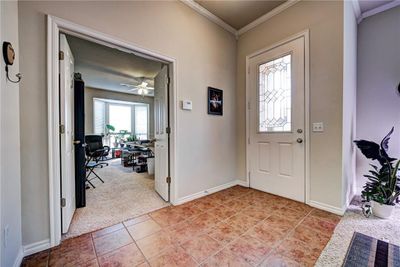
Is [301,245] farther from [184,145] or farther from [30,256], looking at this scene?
[30,256]

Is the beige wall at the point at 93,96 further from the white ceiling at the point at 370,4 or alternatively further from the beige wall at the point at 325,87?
the white ceiling at the point at 370,4

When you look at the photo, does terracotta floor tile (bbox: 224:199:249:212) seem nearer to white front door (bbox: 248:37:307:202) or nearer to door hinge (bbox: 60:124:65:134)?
white front door (bbox: 248:37:307:202)

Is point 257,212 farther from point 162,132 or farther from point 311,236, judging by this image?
point 162,132

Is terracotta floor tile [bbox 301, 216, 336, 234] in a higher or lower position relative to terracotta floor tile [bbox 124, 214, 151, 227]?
higher

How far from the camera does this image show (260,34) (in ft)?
9.59

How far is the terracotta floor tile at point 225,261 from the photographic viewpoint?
1.33 m

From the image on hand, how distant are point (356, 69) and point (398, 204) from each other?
6.69 feet

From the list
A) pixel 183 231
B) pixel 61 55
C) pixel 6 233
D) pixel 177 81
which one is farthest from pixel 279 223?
pixel 61 55

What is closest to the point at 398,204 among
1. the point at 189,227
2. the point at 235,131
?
the point at 235,131

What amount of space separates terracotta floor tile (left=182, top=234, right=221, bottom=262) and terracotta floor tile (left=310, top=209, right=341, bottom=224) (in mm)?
1333

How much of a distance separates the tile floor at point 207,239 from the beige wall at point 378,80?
62.2 inches

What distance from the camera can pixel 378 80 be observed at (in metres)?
2.63

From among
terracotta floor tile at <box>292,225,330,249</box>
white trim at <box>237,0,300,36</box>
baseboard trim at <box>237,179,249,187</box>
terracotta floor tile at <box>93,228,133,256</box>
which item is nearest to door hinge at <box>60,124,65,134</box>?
terracotta floor tile at <box>93,228,133,256</box>

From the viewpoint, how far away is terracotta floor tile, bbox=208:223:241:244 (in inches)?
65.1
